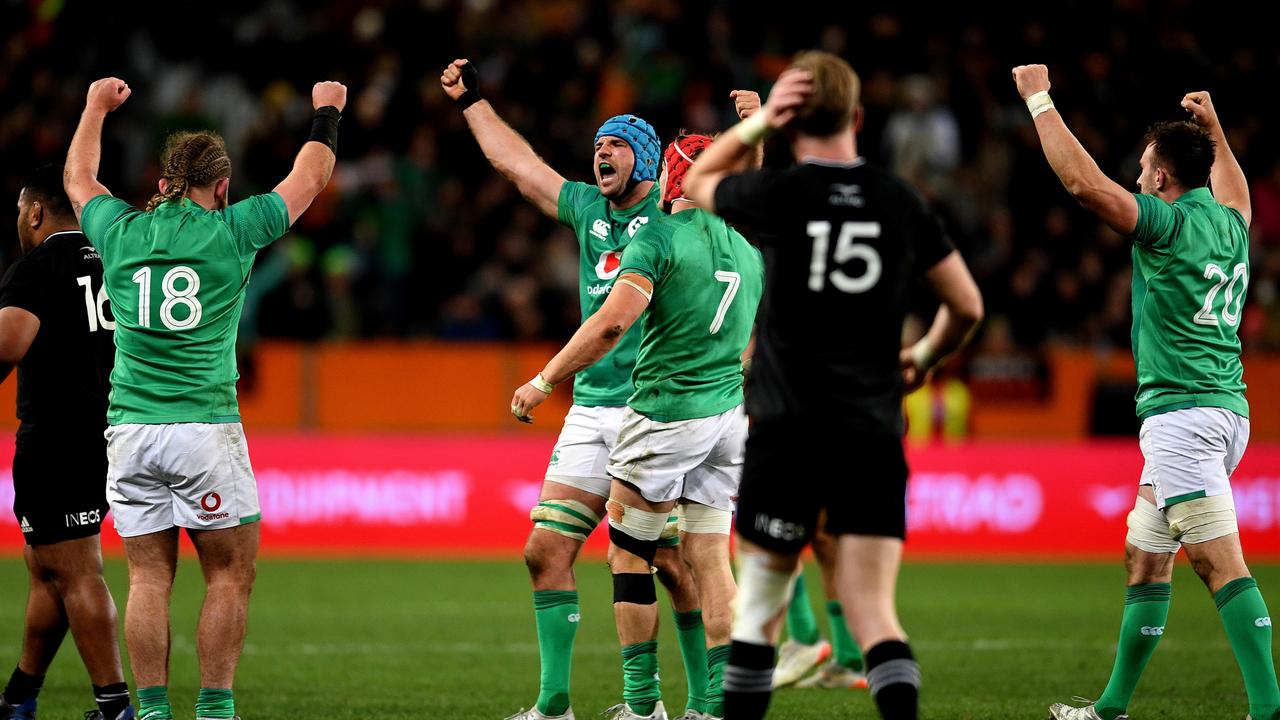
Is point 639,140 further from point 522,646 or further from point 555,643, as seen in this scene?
point 522,646

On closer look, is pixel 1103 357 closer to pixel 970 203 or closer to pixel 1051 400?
pixel 1051 400

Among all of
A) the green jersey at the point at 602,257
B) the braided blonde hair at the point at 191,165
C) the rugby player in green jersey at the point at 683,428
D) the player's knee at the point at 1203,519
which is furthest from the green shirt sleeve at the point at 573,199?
the player's knee at the point at 1203,519

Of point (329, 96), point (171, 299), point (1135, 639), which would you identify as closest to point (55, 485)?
point (171, 299)

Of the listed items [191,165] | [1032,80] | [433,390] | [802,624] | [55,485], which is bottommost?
[802,624]

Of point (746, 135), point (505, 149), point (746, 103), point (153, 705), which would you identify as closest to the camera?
point (746, 135)

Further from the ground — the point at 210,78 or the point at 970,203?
the point at 210,78

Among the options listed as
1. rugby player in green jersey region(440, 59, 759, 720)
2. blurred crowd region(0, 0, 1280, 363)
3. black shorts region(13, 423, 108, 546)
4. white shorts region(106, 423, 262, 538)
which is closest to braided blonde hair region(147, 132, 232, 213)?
white shorts region(106, 423, 262, 538)

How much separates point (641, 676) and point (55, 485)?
2.93m

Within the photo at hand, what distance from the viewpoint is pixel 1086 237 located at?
1908cm

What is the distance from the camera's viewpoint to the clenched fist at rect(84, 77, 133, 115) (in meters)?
7.09

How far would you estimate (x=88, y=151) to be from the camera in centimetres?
705

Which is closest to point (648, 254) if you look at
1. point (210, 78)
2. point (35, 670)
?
point (35, 670)

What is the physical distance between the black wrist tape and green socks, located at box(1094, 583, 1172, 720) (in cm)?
436

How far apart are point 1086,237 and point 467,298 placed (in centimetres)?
771
